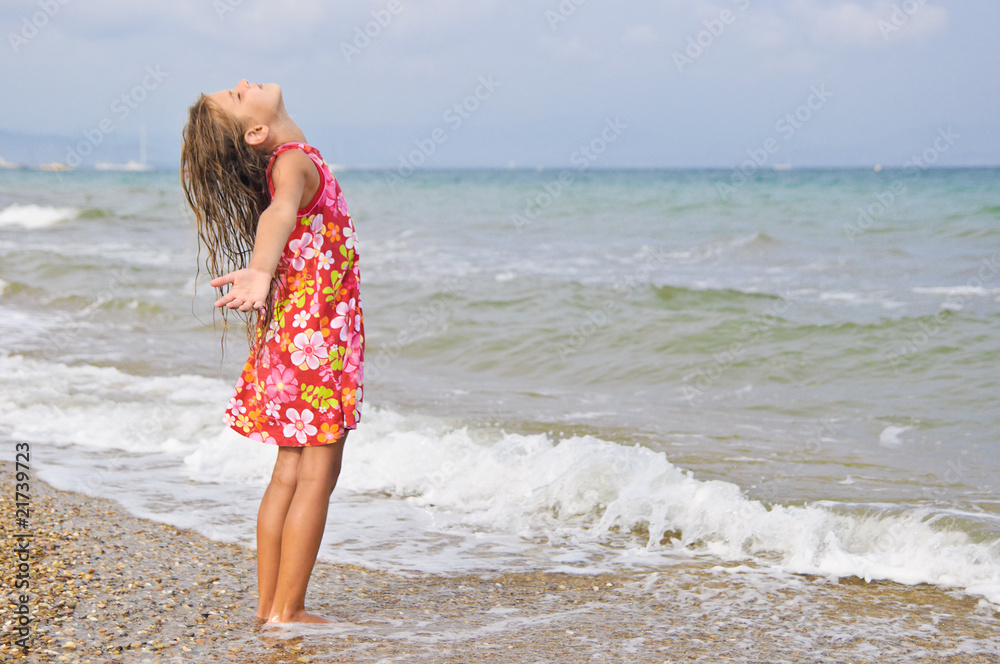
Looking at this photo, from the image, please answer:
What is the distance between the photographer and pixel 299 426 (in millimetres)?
2748

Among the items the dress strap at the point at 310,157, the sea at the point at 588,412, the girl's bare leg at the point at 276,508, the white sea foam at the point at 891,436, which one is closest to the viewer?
the dress strap at the point at 310,157

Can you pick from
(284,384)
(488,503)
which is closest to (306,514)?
(284,384)

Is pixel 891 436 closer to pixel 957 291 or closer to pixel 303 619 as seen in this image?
pixel 303 619

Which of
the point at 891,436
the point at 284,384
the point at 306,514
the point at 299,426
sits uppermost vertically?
the point at 284,384

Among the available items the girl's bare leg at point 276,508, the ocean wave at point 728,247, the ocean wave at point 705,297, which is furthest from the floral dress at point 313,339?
the ocean wave at point 728,247

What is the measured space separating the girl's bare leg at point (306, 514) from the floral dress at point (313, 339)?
0.09 meters

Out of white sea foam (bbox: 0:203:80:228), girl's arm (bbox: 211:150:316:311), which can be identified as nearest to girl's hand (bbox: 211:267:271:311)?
girl's arm (bbox: 211:150:316:311)

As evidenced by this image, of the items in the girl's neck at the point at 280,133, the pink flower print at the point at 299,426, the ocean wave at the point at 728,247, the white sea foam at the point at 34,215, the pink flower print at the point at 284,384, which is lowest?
the pink flower print at the point at 299,426

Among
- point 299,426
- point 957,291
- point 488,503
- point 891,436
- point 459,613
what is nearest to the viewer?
point 299,426

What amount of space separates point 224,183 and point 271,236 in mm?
422

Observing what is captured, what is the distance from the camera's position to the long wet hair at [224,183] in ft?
8.81

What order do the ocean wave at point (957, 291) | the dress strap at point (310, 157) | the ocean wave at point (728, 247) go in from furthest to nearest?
the ocean wave at point (728, 247) → the ocean wave at point (957, 291) → the dress strap at point (310, 157)

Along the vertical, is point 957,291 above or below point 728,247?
below

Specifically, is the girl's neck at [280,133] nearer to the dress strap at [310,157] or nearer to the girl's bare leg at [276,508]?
the dress strap at [310,157]
